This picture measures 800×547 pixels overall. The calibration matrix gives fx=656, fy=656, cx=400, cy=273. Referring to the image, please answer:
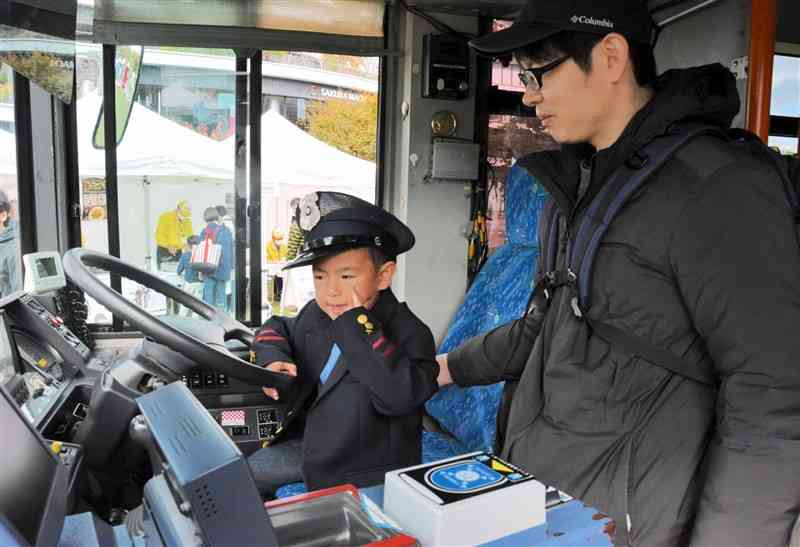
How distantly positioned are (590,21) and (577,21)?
0.02 metres

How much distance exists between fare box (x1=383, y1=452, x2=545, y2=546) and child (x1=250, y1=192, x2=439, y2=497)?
2.21ft

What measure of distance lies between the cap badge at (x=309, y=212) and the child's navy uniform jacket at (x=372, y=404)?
23 centimetres

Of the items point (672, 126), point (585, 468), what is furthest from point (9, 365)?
point (672, 126)

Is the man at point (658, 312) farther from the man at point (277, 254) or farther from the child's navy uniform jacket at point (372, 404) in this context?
the man at point (277, 254)

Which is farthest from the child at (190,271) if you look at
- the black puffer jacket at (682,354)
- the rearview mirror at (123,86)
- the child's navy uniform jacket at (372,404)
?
the black puffer jacket at (682,354)

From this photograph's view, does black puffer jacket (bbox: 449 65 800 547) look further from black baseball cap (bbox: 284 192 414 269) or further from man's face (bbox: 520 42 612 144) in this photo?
black baseball cap (bbox: 284 192 414 269)

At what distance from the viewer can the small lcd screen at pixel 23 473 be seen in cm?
59

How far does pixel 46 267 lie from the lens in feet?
7.56

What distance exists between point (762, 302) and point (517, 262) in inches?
81.6

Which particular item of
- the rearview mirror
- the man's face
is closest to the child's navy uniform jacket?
the man's face

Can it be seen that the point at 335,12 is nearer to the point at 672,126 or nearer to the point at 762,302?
the point at 672,126

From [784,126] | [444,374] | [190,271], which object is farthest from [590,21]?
[190,271]

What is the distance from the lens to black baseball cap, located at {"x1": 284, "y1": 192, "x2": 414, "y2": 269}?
1.43 m

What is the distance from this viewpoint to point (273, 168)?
391 centimetres
